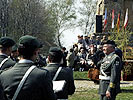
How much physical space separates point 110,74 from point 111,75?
7.7 inches

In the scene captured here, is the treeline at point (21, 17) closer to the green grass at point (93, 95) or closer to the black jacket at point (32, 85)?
the green grass at point (93, 95)

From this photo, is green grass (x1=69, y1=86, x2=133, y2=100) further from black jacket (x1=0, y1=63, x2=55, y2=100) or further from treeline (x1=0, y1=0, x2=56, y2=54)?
treeline (x1=0, y1=0, x2=56, y2=54)

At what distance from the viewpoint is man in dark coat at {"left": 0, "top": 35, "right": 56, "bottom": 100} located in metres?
3.52

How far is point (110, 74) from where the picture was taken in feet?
21.4

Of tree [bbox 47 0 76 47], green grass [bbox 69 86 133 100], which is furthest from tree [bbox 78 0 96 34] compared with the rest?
green grass [bbox 69 86 133 100]

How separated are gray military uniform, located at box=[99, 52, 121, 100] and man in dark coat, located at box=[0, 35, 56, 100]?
9.22 ft

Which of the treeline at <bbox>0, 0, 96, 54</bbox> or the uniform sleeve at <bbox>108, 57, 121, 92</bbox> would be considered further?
the treeline at <bbox>0, 0, 96, 54</bbox>

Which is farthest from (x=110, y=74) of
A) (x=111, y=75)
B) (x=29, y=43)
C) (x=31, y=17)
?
(x=31, y=17)

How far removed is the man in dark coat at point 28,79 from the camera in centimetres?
352

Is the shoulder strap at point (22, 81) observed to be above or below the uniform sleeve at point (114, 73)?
above

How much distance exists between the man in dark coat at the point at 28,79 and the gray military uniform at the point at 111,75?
2.81 metres

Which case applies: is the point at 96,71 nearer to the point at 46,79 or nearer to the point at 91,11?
the point at 46,79

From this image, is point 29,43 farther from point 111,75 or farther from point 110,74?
point 110,74

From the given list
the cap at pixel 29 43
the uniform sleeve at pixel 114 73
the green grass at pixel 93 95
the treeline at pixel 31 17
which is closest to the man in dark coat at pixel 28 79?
the cap at pixel 29 43
